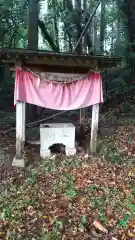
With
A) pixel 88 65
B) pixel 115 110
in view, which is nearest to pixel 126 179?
pixel 88 65

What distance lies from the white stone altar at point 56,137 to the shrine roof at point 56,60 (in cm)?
194

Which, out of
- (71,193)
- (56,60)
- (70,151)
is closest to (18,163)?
(70,151)

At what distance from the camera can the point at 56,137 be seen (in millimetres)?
7484

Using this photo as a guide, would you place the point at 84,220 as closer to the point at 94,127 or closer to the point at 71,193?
the point at 71,193

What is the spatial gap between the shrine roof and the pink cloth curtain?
0.33 m

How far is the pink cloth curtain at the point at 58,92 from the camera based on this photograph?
23.1 feet

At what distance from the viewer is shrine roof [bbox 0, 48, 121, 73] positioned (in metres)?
6.41

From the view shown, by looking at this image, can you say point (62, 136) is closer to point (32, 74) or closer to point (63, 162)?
point (63, 162)

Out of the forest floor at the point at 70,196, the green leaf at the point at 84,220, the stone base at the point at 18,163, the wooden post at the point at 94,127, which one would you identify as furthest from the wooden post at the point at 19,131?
the green leaf at the point at 84,220

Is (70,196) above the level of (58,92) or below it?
below

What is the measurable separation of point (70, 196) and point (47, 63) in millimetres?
3961

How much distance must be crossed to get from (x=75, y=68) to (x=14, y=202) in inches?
177

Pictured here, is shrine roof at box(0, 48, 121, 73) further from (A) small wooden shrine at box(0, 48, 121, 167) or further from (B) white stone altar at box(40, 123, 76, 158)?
(B) white stone altar at box(40, 123, 76, 158)

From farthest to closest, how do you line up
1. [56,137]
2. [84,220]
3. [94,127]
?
[94,127]
[56,137]
[84,220]
